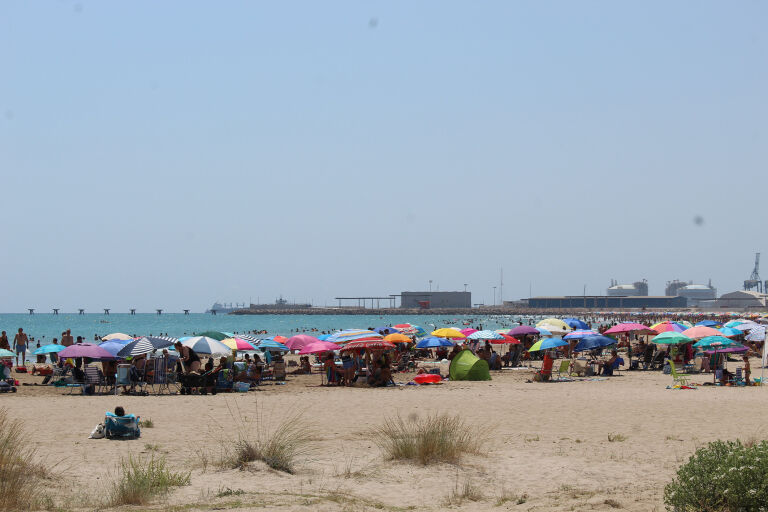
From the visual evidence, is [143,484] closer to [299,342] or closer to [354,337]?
[354,337]

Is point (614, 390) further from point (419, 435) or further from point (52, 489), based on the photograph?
point (52, 489)

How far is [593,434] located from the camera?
1130 cm

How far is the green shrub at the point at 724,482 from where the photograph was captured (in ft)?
19.4

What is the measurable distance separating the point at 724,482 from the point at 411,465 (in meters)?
3.82

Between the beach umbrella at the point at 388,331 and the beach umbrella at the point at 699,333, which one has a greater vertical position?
the beach umbrella at the point at 699,333

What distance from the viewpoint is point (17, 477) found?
7434 millimetres

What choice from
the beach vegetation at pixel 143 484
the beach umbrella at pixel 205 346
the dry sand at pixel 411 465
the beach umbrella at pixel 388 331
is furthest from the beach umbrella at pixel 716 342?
the beach vegetation at pixel 143 484

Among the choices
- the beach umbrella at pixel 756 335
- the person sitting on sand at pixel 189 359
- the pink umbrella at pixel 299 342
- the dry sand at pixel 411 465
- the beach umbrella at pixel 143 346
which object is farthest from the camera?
the beach umbrella at pixel 756 335

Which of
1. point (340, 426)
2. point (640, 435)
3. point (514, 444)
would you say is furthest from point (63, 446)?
point (640, 435)

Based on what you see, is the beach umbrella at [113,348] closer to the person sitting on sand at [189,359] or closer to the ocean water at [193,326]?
the person sitting on sand at [189,359]

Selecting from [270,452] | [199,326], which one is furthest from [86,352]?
[199,326]

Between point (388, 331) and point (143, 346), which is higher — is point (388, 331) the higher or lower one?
the lower one

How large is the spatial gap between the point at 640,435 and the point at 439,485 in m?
4.25

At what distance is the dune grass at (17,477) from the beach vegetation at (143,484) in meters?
0.69
